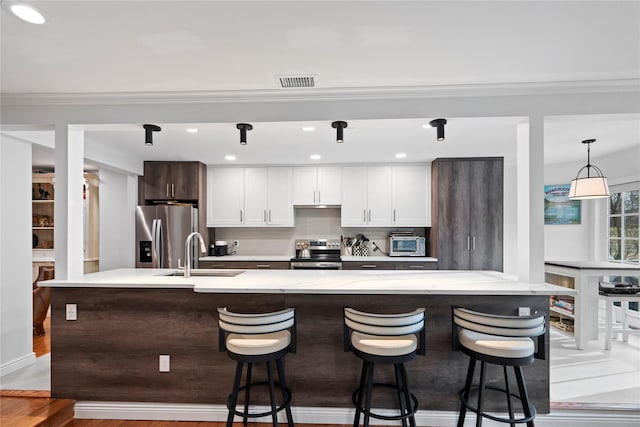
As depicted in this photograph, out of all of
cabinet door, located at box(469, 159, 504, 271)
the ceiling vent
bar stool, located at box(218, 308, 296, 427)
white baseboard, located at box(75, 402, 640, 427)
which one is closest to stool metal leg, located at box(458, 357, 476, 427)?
white baseboard, located at box(75, 402, 640, 427)

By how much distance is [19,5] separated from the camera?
1.47 m

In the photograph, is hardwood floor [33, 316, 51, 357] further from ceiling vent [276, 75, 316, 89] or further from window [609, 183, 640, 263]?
window [609, 183, 640, 263]

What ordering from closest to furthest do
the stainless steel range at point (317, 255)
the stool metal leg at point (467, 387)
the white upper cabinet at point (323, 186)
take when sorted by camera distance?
the stool metal leg at point (467, 387) < the stainless steel range at point (317, 255) < the white upper cabinet at point (323, 186)

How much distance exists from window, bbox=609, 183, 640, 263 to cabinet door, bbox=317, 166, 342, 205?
3698 mm

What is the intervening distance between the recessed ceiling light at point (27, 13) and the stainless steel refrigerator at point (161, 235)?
3.08m

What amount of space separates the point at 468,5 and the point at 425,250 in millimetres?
3859

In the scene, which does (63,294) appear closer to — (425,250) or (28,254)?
(28,254)

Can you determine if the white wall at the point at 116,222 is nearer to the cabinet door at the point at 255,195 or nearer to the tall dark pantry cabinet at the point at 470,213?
the cabinet door at the point at 255,195

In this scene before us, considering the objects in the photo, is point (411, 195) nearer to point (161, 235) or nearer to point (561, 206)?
point (561, 206)

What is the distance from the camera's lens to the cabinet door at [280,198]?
196 inches

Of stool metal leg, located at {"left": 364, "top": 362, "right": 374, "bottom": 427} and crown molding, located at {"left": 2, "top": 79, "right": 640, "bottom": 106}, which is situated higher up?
crown molding, located at {"left": 2, "top": 79, "right": 640, "bottom": 106}

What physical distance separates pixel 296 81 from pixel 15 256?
3.00m

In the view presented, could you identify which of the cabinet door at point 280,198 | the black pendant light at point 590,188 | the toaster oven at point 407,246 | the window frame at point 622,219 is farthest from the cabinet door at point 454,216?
the cabinet door at point 280,198

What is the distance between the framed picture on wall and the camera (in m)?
5.02
